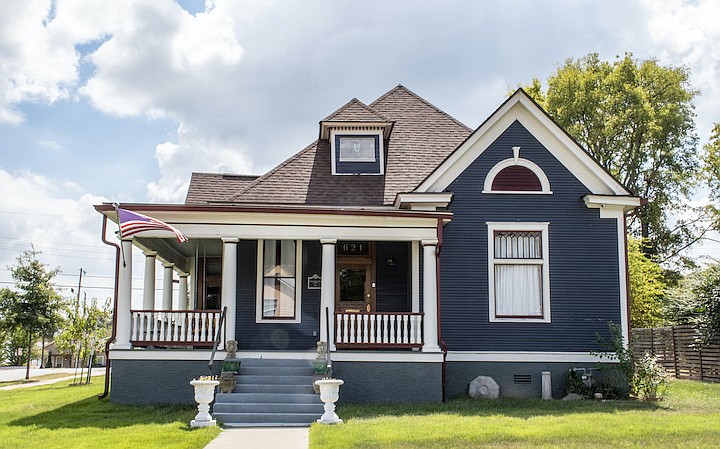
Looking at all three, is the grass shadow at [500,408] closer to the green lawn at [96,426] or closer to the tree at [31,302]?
the green lawn at [96,426]

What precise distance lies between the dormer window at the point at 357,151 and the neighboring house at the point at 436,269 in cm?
80

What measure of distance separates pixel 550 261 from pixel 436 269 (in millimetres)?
2746

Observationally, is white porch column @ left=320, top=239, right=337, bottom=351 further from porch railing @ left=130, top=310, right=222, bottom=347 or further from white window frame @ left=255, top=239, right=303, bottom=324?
porch railing @ left=130, top=310, right=222, bottom=347

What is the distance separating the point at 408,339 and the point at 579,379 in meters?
3.65

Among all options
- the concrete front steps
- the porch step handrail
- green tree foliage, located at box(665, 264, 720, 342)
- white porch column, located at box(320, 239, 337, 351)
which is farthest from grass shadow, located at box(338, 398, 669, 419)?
green tree foliage, located at box(665, 264, 720, 342)

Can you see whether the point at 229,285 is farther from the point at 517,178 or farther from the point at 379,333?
the point at 517,178

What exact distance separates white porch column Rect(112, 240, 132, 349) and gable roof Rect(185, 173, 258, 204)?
461 centimetres

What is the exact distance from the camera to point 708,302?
19875mm

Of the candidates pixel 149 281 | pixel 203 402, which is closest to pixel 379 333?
pixel 203 402

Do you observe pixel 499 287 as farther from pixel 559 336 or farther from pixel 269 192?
pixel 269 192

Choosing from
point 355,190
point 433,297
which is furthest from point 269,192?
point 433,297

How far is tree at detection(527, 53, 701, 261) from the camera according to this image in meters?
34.7

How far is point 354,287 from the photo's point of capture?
17.2 meters

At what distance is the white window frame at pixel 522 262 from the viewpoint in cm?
1623
